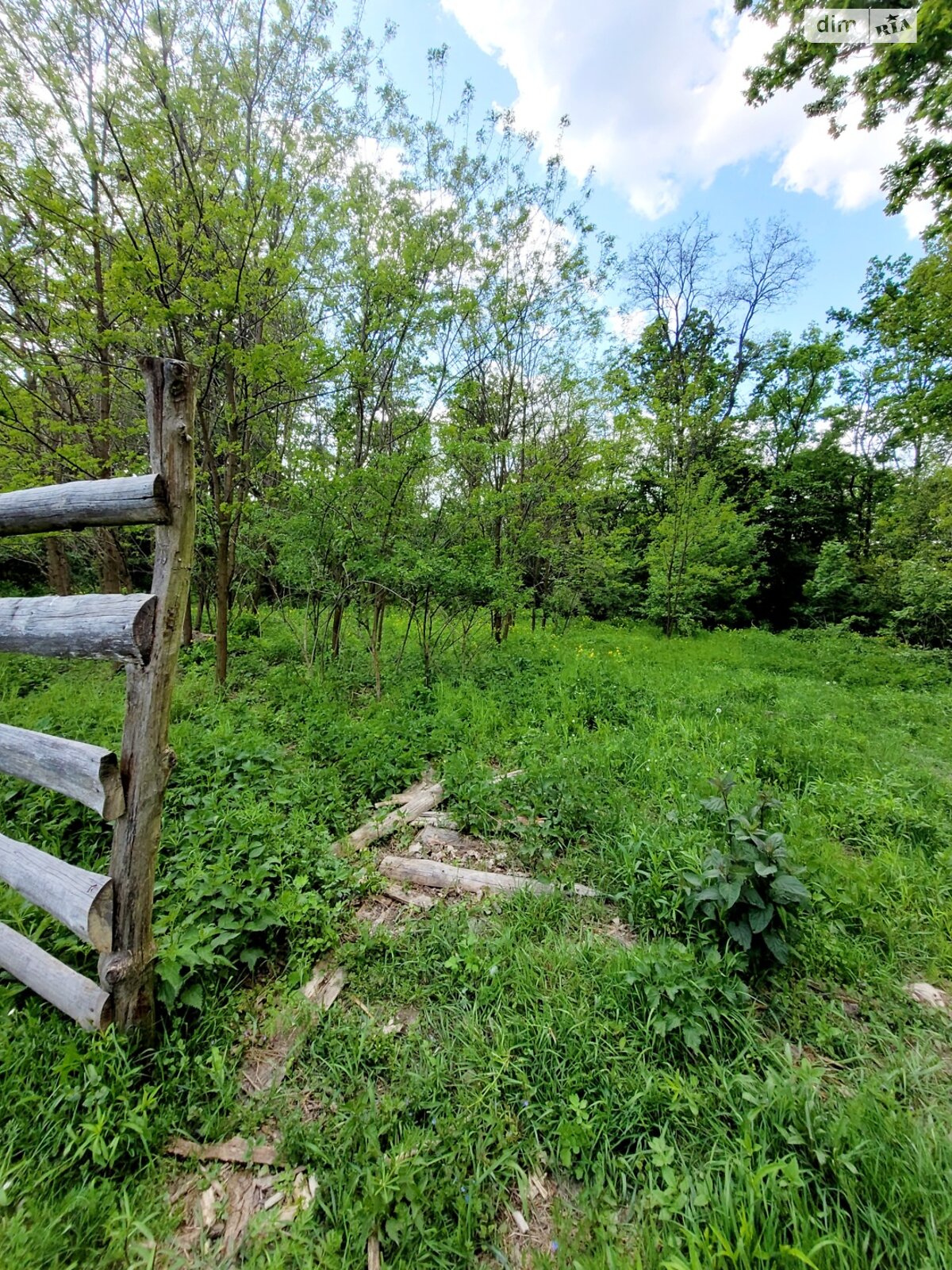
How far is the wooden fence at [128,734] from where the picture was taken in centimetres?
150

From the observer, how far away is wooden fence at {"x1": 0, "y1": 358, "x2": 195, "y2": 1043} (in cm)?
150

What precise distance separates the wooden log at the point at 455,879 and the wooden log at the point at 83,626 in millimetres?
1906

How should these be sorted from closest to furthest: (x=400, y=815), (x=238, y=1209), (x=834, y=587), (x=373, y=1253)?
1. (x=373, y=1253)
2. (x=238, y=1209)
3. (x=400, y=815)
4. (x=834, y=587)

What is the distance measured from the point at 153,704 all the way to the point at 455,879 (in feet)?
6.15

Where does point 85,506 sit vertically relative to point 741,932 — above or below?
above

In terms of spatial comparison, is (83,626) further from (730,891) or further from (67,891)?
(730,891)

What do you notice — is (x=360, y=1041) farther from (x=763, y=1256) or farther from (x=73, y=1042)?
(x=763, y=1256)

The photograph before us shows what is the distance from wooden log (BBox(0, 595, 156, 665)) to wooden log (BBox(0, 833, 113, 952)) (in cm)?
74

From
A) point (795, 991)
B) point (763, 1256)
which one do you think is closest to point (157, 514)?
point (763, 1256)

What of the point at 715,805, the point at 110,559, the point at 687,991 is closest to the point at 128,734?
the point at 687,991

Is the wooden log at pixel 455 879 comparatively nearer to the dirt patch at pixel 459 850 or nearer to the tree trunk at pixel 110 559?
the dirt patch at pixel 459 850

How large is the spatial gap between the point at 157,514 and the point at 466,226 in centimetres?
737

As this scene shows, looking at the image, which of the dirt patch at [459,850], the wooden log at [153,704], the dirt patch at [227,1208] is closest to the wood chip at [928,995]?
the dirt patch at [459,850]

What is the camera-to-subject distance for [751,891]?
75.7 inches
